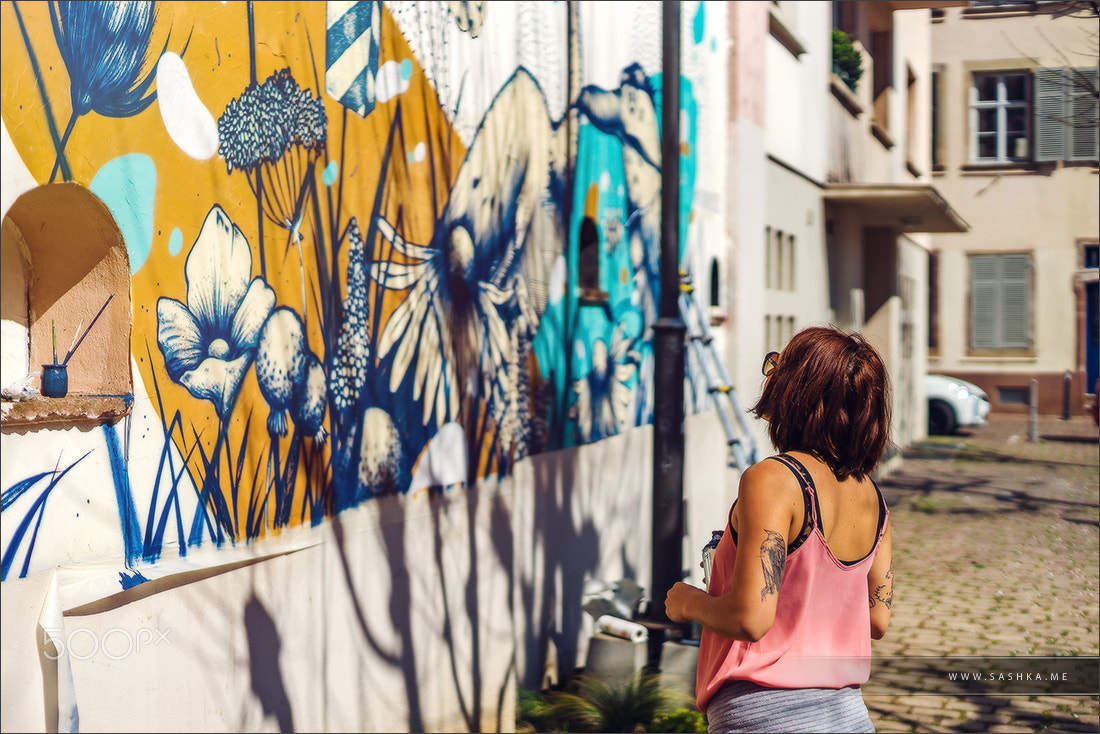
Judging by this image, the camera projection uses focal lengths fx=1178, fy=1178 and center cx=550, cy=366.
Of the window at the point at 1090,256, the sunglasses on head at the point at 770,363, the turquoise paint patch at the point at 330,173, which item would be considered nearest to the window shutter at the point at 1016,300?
the window at the point at 1090,256

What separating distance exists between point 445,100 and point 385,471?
177 cm

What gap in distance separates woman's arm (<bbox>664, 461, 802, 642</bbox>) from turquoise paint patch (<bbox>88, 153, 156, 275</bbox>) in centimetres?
196

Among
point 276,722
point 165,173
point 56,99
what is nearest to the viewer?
point 56,99

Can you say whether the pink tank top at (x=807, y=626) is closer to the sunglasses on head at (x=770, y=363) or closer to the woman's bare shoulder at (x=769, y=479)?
the woman's bare shoulder at (x=769, y=479)

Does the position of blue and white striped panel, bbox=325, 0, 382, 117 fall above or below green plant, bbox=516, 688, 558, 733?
above

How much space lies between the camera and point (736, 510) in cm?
234

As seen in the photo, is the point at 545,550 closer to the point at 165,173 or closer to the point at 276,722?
the point at 276,722

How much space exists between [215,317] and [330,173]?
36.9 inches

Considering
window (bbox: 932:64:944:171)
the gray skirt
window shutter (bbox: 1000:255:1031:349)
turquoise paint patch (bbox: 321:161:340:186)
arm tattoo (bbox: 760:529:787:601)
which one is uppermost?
window (bbox: 932:64:944:171)

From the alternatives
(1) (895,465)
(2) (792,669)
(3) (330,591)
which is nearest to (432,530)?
(3) (330,591)

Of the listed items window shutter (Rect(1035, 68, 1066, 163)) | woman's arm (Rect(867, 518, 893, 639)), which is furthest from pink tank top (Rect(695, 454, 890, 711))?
window shutter (Rect(1035, 68, 1066, 163))

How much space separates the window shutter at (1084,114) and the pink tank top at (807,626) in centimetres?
332

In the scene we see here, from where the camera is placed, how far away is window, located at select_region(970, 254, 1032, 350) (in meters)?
7.99

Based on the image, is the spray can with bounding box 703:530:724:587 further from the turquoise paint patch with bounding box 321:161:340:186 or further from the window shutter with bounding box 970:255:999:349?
the window shutter with bounding box 970:255:999:349
